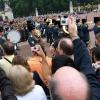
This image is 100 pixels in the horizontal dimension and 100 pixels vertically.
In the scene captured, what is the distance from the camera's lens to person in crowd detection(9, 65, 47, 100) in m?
4.66

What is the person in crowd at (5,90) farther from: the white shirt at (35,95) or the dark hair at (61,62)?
the white shirt at (35,95)

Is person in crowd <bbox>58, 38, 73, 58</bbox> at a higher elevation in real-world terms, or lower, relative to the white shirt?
higher

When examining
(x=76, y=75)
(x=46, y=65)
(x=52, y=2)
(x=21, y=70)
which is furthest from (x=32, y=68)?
(x=52, y=2)

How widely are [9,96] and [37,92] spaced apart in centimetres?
97

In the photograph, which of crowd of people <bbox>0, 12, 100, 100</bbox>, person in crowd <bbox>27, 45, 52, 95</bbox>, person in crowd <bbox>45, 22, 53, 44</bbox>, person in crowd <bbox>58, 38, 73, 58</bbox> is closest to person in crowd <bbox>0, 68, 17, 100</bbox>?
crowd of people <bbox>0, 12, 100, 100</bbox>

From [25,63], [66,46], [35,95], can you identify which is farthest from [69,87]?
[25,63]

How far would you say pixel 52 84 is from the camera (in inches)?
112

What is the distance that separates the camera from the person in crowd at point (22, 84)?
4664 millimetres

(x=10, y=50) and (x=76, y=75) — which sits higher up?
(x=76, y=75)

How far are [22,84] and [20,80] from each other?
5 centimetres

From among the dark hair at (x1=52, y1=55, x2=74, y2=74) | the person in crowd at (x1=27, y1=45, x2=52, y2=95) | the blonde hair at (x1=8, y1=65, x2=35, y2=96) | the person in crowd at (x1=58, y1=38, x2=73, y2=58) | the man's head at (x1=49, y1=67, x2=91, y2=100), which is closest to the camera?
the man's head at (x1=49, y1=67, x2=91, y2=100)

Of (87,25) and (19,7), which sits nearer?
(87,25)

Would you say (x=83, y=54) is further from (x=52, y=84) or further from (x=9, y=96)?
(x=52, y=84)

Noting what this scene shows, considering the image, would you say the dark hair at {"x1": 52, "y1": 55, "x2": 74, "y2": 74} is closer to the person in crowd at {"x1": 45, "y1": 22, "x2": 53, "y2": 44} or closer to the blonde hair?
the blonde hair
